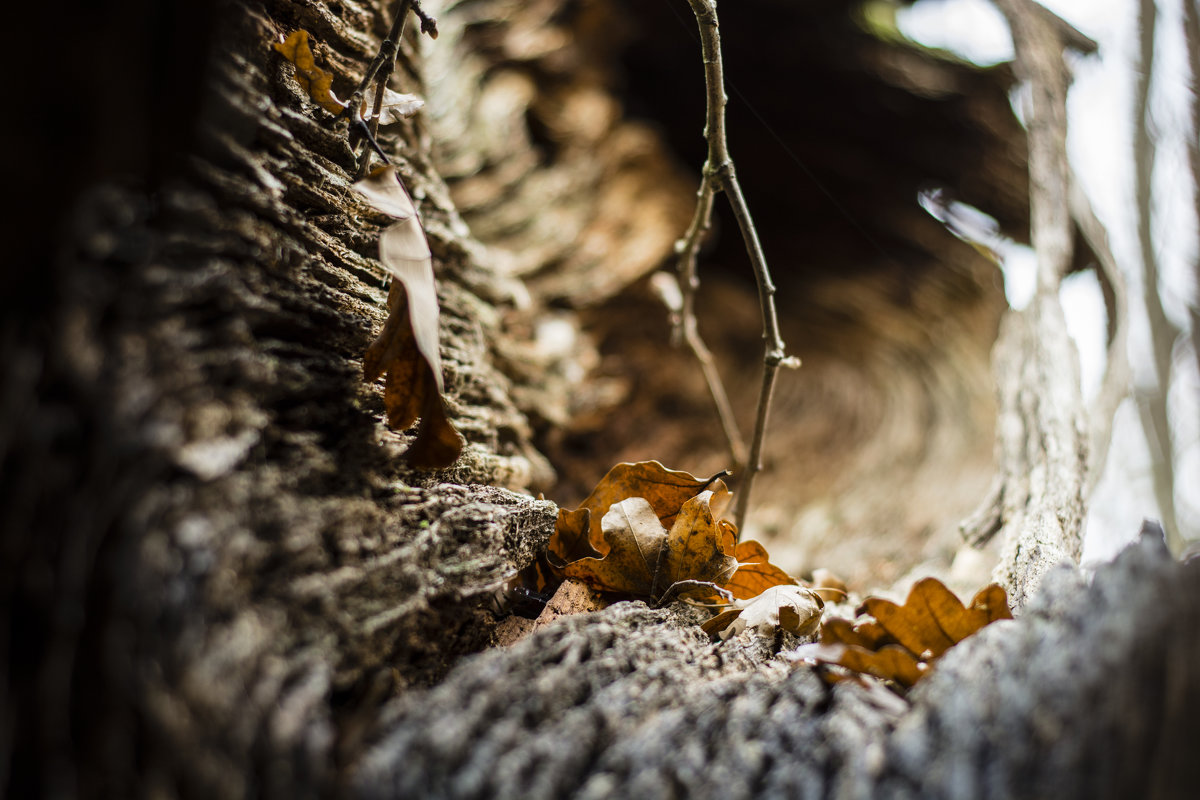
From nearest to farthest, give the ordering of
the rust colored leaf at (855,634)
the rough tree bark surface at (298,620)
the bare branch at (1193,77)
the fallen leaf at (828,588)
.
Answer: the rough tree bark surface at (298,620) → the rust colored leaf at (855,634) → the fallen leaf at (828,588) → the bare branch at (1193,77)

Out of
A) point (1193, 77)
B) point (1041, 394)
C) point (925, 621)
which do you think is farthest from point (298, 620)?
point (1193, 77)

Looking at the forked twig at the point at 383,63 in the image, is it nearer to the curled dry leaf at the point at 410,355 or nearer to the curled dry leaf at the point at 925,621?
the curled dry leaf at the point at 410,355

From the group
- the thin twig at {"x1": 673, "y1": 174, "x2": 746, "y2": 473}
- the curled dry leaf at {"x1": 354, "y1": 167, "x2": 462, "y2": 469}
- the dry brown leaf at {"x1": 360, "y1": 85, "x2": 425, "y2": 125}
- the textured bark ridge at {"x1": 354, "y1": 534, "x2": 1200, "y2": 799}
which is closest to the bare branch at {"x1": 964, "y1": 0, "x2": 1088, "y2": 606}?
the textured bark ridge at {"x1": 354, "y1": 534, "x2": 1200, "y2": 799}

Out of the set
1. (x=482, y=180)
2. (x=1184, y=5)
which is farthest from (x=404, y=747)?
(x=1184, y=5)

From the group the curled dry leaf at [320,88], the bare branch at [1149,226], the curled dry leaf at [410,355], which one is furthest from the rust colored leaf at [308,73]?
the bare branch at [1149,226]

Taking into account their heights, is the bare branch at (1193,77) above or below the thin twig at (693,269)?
above

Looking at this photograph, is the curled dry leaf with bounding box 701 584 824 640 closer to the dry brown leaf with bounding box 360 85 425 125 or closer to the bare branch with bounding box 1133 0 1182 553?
the dry brown leaf with bounding box 360 85 425 125
